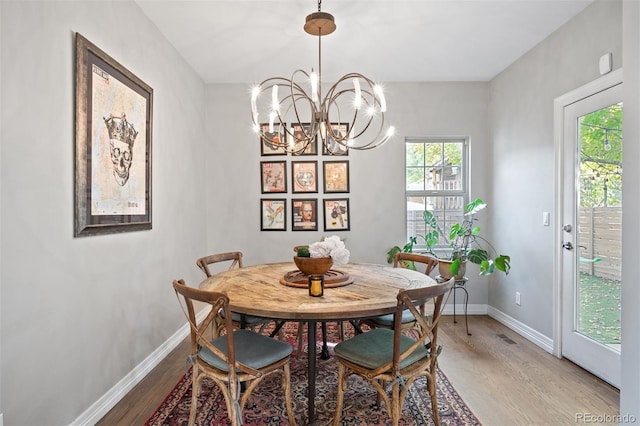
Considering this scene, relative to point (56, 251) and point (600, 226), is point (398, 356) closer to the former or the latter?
point (56, 251)

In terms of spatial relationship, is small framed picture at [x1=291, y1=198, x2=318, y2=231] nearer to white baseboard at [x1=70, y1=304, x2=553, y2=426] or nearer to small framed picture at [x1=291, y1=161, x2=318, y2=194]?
small framed picture at [x1=291, y1=161, x2=318, y2=194]

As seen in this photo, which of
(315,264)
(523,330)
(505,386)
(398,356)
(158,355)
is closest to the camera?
(398,356)

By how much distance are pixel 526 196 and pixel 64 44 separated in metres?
3.60

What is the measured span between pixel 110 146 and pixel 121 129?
169mm

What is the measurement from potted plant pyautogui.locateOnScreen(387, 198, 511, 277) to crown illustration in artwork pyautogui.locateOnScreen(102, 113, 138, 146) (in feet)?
8.61

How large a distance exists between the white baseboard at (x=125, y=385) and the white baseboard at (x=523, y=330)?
3176 millimetres

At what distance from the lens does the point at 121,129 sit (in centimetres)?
215

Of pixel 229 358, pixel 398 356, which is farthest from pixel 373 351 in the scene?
pixel 229 358

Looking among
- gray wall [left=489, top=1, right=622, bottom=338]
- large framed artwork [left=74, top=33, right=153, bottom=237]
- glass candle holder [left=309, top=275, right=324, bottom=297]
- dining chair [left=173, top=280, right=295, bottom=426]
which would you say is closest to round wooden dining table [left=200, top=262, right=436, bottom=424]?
glass candle holder [left=309, top=275, right=324, bottom=297]

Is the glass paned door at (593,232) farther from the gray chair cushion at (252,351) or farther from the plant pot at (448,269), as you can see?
the gray chair cushion at (252,351)

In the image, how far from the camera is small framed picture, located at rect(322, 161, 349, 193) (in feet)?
12.5

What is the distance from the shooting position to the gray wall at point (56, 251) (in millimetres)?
1404

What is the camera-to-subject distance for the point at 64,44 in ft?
5.56

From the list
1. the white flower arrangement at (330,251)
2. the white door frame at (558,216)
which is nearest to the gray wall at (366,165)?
→ the white door frame at (558,216)
